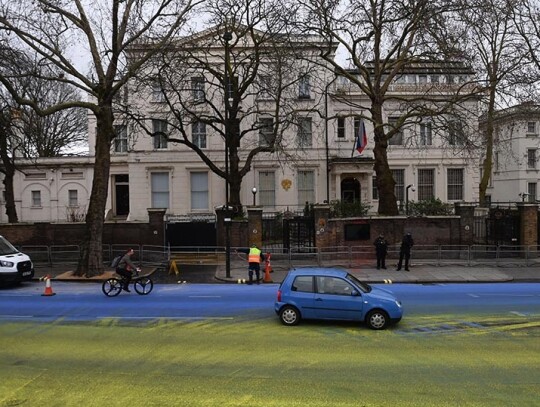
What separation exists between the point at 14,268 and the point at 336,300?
12793 millimetres

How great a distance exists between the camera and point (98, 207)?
2066 cm

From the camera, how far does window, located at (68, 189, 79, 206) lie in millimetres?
40894

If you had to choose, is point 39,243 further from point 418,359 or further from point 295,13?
point 418,359

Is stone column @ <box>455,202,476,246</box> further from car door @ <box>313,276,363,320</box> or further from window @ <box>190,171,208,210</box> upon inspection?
window @ <box>190,171,208,210</box>

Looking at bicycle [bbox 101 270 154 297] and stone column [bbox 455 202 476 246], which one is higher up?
stone column [bbox 455 202 476 246]

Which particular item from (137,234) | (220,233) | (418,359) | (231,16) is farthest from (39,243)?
(418,359)

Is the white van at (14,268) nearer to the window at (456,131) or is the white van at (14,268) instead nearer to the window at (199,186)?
the window at (199,186)

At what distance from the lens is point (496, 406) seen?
6.77m

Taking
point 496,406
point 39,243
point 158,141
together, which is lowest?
point 496,406

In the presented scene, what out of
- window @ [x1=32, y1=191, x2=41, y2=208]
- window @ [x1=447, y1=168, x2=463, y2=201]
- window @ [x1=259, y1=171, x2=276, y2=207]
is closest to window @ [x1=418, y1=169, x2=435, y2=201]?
window @ [x1=447, y1=168, x2=463, y2=201]

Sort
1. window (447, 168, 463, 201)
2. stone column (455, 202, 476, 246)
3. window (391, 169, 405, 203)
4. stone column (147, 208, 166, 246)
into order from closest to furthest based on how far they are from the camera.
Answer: stone column (455, 202, 476, 246)
stone column (147, 208, 166, 246)
window (391, 169, 405, 203)
window (447, 168, 463, 201)

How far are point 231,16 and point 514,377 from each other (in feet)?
77.0

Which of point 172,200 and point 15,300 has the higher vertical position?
point 172,200

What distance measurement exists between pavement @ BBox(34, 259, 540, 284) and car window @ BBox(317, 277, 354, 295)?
7.80 m
